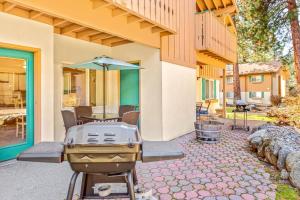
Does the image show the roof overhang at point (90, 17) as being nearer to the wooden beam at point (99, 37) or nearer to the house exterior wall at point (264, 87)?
the wooden beam at point (99, 37)

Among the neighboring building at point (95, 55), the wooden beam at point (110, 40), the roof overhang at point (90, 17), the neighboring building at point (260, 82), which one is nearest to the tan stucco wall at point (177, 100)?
the neighboring building at point (95, 55)

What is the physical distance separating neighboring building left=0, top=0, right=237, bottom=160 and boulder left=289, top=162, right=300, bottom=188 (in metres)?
3.53

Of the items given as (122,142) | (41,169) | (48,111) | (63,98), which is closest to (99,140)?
(122,142)

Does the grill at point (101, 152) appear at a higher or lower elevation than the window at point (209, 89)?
lower

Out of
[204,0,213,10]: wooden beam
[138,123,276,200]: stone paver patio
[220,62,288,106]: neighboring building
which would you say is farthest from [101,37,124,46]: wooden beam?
[220,62,288,106]: neighboring building

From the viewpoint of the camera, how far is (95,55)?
7105 millimetres

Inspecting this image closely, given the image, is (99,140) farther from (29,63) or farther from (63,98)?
(63,98)

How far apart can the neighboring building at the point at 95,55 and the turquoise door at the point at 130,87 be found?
33mm

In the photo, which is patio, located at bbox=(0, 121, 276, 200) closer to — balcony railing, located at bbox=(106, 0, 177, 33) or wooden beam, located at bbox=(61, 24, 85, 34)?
balcony railing, located at bbox=(106, 0, 177, 33)

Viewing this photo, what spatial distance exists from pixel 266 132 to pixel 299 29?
9058mm

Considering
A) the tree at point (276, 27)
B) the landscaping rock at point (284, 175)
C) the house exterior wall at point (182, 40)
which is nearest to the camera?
the landscaping rock at point (284, 175)

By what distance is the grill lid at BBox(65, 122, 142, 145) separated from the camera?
1.91 metres

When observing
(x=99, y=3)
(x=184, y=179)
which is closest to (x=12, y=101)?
(x=99, y=3)

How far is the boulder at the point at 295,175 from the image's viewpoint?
3449mm
